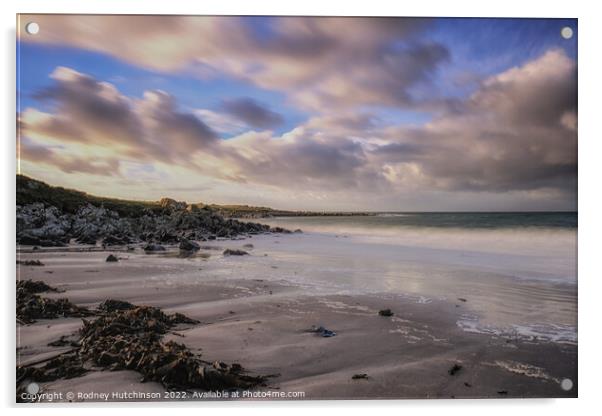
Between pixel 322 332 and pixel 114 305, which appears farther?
pixel 114 305

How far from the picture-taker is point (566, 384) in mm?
2887

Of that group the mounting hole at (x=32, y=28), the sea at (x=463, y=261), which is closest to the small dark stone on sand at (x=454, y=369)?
the sea at (x=463, y=261)

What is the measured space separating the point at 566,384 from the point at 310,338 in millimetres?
→ 1951

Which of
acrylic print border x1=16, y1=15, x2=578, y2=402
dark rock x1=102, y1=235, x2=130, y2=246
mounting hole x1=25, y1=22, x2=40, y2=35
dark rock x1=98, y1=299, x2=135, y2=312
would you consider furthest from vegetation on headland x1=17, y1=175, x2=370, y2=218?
mounting hole x1=25, y1=22, x2=40, y2=35

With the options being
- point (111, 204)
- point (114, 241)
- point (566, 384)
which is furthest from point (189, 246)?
point (566, 384)

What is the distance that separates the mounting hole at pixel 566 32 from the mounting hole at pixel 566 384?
269 cm

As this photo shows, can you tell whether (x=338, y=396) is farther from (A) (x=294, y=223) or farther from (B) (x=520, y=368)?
(A) (x=294, y=223)

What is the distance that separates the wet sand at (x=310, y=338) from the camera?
2.67 metres

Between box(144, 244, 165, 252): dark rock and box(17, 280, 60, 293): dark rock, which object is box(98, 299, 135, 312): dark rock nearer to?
box(17, 280, 60, 293): dark rock

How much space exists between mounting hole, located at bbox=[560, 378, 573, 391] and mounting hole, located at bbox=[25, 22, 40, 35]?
4821 mm

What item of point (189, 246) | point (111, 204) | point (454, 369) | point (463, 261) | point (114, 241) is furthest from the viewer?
point (189, 246)

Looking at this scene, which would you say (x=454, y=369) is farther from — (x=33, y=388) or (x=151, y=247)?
(x=33, y=388)

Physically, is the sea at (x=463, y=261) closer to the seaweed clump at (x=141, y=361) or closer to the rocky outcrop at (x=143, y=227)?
the rocky outcrop at (x=143, y=227)
